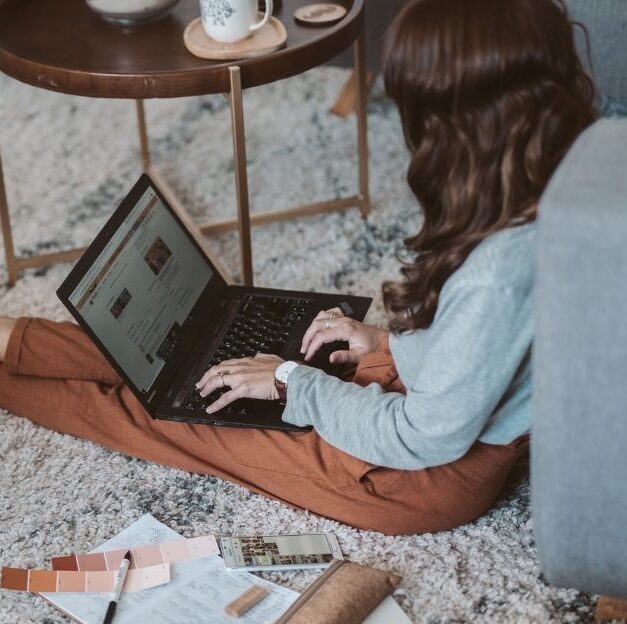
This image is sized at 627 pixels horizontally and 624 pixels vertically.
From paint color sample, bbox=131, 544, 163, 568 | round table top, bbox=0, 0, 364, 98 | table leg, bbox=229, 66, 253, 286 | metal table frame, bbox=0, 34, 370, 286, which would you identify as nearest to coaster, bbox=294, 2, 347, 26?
round table top, bbox=0, 0, 364, 98

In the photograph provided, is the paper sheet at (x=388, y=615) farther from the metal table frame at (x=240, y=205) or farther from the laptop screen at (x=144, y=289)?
the metal table frame at (x=240, y=205)

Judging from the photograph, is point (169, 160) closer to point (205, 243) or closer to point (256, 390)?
point (205, 243)

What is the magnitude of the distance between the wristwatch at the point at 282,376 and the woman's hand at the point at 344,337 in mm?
110

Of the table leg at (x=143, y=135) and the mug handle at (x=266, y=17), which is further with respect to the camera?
the table leg at (x=143, y=135)

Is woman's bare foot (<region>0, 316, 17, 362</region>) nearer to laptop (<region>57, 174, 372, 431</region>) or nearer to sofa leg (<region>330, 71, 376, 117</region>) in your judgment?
laptop (<region>57, 174, 372, 431</region>)

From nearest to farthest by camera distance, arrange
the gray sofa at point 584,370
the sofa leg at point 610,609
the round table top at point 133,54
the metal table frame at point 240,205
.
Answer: the gray sofa at point 584,370 → the sofa leg at point 610,609 → the round table top at point 133,54 → the metal table frame at point 240,205

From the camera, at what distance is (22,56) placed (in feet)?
5.87

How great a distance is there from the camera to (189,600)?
1.41m

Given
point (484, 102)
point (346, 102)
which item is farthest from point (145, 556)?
point (346, 102)

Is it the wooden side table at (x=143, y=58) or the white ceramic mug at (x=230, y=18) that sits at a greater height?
the white ceramic mug at (x=230, y=18)

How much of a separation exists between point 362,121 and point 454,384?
1121mm

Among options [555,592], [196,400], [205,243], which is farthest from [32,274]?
[555,592]

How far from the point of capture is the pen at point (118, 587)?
54.2 inches

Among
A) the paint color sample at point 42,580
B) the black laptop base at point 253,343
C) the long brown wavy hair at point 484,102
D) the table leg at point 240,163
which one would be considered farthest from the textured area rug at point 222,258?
the long brown wavy hair at point 484,102
